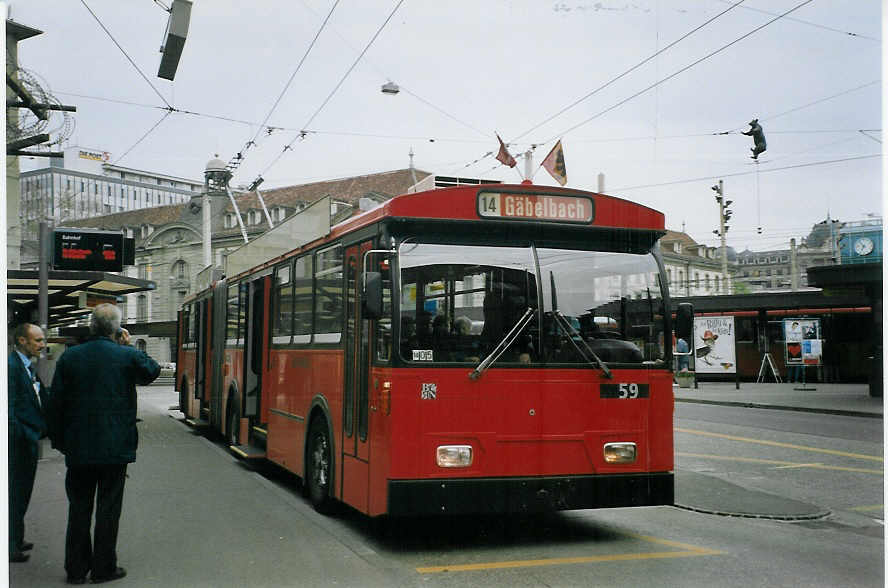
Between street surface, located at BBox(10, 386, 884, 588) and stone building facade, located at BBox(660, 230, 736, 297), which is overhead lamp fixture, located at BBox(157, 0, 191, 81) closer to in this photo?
street surface, located at BBox(10, 386, 884, 588)

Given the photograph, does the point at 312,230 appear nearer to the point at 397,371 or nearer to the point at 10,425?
the point at 397,371

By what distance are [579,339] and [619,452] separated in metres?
0.94

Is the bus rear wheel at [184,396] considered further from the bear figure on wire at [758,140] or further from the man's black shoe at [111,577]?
the man's black shoe at [111,577]

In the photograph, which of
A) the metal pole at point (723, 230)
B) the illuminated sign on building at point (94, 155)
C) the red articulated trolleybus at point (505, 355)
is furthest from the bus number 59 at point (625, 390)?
the metal pole at point (723, 230)

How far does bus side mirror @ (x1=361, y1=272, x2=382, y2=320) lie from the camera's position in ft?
21.3

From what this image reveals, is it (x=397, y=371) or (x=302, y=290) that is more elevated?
(x=302, y=290)

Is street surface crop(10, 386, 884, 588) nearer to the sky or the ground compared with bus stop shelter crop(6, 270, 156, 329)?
nearer to the ground

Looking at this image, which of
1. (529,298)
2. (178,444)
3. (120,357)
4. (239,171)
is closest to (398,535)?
(529,298)

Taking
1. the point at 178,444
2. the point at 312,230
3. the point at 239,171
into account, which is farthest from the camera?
the point at 239,171

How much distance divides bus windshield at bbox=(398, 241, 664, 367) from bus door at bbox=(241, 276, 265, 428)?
5548 millimetres

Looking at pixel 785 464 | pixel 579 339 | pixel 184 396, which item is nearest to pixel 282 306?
pixel 579 339

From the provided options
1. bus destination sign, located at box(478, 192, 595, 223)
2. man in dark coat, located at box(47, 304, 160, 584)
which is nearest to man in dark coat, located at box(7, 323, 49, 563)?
man in dark coat, located at box(47, 304, 160, 584)

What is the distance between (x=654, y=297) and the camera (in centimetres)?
737

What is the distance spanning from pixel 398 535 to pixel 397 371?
5.54 feet
